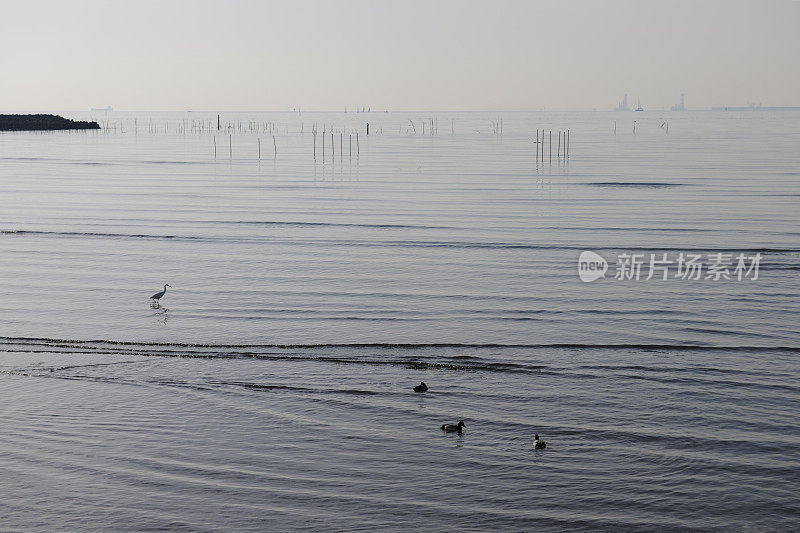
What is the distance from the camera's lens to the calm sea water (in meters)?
15.5

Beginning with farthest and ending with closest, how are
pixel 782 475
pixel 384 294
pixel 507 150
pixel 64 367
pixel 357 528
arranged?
pixel 507 150, pixel 384 294, pixel 64 367, pixel 782 475, pixel 357 528

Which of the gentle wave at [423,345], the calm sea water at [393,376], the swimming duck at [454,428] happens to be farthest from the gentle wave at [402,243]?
the swimming duck at [454,428]

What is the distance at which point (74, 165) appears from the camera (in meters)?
99.5

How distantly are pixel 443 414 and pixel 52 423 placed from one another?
25.9ft

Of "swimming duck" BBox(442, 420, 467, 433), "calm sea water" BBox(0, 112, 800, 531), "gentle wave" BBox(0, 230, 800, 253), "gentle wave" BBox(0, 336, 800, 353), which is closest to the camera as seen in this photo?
"calm sea water" BBox(0, 112, 800, 531)

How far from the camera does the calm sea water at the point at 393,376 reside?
50.9 feet

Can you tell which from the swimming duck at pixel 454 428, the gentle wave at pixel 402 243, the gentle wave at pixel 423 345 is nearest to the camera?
the swimming duck at pixel 454 428

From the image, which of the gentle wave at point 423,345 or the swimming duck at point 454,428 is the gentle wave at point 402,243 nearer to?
the gentle wave at point 423,345

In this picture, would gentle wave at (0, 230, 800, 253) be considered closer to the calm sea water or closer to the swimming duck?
the calm sea water

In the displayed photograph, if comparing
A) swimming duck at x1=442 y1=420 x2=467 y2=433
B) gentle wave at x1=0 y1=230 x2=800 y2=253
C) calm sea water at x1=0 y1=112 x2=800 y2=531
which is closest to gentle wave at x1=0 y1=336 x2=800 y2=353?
calm sea water at x1=0 y1=112 x2=800 y2=531

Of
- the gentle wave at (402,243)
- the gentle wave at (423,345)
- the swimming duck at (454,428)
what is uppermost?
the gentle wave at (402,243)

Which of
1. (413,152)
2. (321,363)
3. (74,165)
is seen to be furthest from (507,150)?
(321,363)

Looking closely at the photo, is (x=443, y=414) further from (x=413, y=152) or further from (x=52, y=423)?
(x=413, y=152)

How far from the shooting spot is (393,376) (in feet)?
72.9
